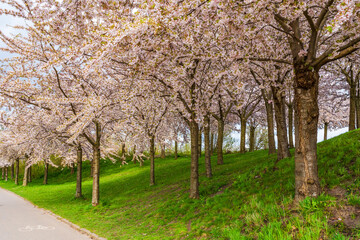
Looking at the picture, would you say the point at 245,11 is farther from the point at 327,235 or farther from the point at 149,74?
the point at 327,235

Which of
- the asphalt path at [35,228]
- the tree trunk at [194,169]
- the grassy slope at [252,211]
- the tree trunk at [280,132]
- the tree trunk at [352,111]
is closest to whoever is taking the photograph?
the grassy slope at [252,211]

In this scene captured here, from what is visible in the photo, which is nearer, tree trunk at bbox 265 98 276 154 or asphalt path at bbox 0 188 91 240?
asphalt path at bbox 0 188 91 240

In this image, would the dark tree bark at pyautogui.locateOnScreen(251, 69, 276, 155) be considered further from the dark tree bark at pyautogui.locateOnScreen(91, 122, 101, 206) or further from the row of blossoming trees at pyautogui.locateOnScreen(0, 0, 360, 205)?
the dark tree bark at pyautogui.locateOnScreen(91, 122, 101, 206)

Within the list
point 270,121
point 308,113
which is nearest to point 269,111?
point 270,121

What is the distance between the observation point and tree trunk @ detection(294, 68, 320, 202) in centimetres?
611

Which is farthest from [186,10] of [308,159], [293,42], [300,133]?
[308,159]

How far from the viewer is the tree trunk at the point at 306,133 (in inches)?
241

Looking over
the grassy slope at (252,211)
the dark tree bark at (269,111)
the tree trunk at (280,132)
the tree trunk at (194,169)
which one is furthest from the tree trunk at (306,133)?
the dark tree bark at (269,111)

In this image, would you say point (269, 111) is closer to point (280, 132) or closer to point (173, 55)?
point (280, 132)

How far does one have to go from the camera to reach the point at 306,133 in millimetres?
6293

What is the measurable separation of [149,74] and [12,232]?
7442 mm

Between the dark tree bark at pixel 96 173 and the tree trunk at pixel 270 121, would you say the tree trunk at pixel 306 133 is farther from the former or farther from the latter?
the dark tree bark at pixel 96 173

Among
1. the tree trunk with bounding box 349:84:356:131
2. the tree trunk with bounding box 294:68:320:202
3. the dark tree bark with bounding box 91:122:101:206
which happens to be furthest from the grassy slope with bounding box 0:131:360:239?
the tree trunk with bounding box 349:84:356:131

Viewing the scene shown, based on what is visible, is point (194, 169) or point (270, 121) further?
point (270, 121)
